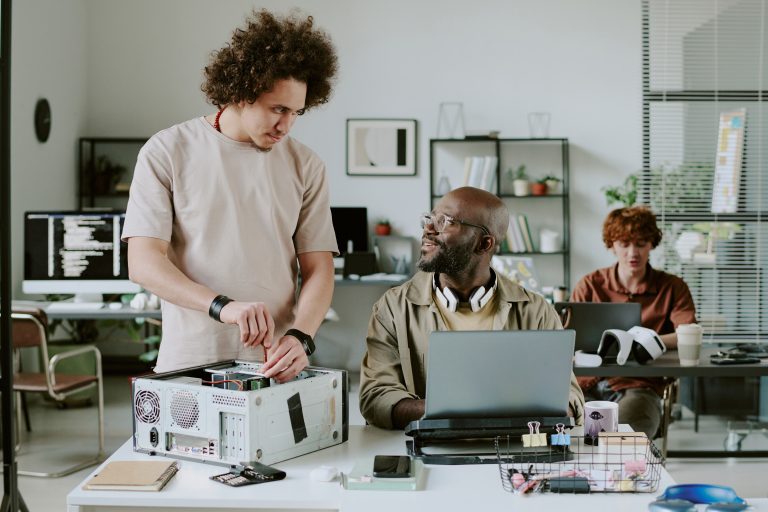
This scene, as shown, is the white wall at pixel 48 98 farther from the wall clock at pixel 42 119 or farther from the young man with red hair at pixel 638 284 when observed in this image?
the young man with red hair at pixel 638 284

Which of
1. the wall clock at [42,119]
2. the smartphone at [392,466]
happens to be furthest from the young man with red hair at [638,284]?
the wall clock at [42,119]

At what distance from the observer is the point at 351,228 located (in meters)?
6.84

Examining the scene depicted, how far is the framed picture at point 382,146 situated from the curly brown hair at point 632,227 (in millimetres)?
3163

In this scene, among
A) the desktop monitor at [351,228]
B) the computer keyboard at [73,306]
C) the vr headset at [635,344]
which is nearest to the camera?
the vr headset at [635,344]

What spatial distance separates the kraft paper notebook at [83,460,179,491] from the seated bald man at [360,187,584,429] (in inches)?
24.3

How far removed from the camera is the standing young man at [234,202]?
1.90m

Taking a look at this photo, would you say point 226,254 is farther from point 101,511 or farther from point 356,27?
point 356,27

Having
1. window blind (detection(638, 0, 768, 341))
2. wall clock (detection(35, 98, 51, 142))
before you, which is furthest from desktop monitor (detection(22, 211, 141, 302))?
window blind (detection(638, 0, 768, 341))

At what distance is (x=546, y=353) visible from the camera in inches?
68.1

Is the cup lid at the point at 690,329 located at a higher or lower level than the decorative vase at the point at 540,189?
lower

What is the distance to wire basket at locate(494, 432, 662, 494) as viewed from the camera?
1578mm

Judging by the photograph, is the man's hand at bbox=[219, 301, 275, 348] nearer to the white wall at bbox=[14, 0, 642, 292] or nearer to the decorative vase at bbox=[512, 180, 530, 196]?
the decorative vase at bbox=[512, 180, 530, 196]

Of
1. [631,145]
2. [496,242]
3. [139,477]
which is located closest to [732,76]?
[631,145]

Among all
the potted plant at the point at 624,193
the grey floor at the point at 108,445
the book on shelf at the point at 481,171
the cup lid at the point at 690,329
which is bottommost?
the grey floor at the point at 108,445
